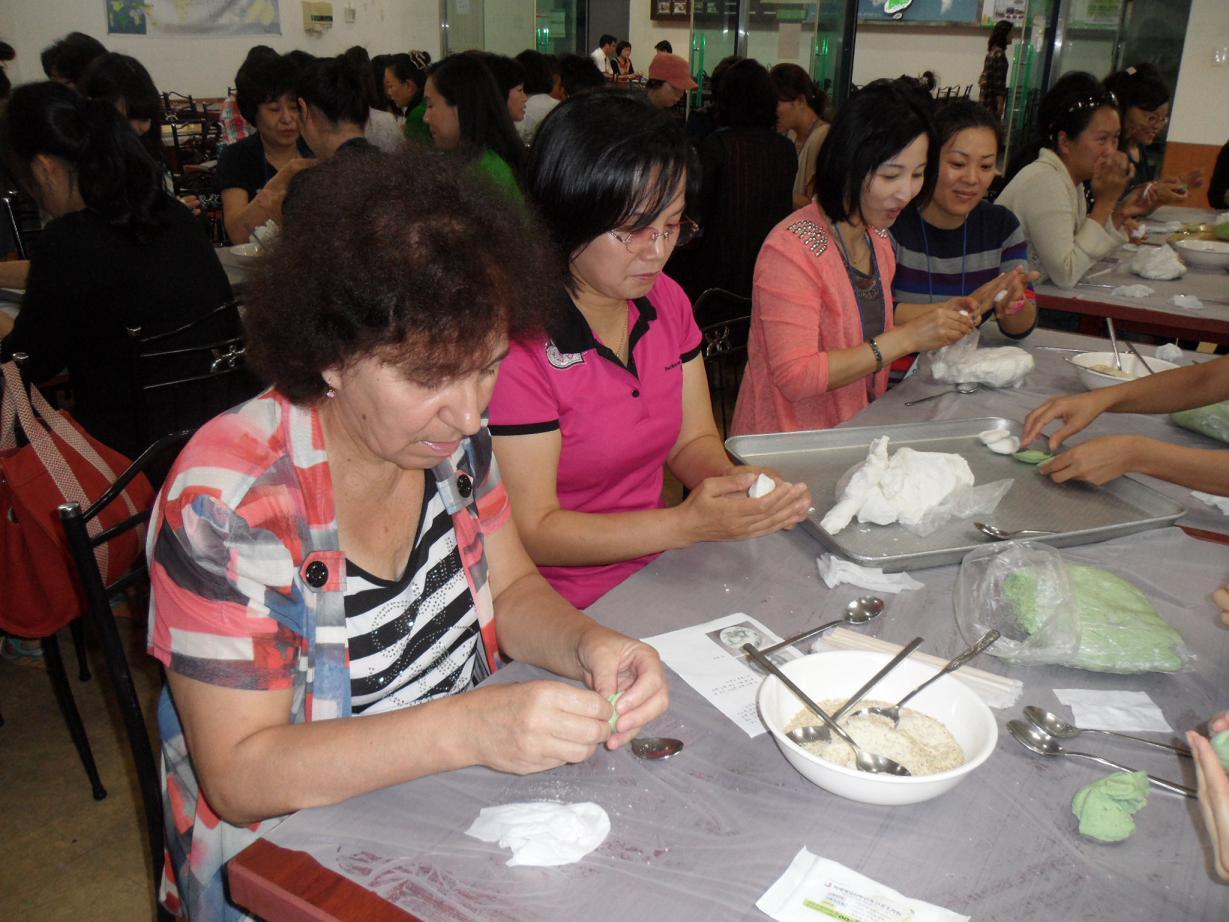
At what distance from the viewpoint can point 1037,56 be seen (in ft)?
30.5

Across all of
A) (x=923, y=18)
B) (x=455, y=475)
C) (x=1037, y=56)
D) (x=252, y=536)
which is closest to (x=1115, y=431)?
(x=455, y=475)

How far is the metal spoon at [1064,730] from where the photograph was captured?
1.11 m

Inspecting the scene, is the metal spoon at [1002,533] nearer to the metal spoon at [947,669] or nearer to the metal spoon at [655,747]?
the metal spoon at [947,669]

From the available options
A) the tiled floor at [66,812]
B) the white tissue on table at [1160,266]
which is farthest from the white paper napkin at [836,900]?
the white tissue on table at [1160,266]

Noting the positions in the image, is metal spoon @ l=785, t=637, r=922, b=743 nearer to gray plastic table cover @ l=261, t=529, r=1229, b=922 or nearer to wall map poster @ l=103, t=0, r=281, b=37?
gray plastic table cover @ l=261, t=529, r=1229, b=922

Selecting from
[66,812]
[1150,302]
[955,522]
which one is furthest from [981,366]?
[66,812]

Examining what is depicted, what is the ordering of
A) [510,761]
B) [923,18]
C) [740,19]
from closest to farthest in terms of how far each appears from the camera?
1. [510,761]
2. [740,19]
3. [923,18]

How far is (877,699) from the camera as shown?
1143mm

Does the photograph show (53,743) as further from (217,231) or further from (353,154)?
(217,231)

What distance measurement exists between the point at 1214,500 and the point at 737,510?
1.07 meters

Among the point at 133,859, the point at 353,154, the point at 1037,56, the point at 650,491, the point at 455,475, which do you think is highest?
the point at 1037,56

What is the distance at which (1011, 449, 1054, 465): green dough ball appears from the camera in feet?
6.18

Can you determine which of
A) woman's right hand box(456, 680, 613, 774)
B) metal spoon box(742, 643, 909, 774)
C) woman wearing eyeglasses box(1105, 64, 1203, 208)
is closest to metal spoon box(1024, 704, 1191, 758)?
metal spoon box(742, 643, 909, 774)

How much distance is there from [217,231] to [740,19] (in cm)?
561
